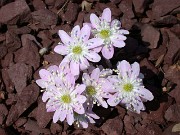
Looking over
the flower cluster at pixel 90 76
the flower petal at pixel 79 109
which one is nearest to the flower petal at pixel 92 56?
the flower cluster at pixel 90 76

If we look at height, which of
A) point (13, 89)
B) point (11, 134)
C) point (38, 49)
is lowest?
point (11, 134)

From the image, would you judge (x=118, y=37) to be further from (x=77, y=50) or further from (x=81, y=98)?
(x=81, y=98)

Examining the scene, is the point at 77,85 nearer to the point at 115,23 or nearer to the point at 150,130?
the point at 115,23

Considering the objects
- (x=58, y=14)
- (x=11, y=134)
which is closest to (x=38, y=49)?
(x=58, y=14)

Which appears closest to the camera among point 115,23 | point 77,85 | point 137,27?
point 77,85

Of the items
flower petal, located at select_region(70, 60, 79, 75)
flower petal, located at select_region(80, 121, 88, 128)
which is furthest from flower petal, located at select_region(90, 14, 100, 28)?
flower petal, located at select_region(80, 121, 88, 128)

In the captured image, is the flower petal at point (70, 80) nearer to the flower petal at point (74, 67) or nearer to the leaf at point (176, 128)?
the flower petal at point (74, 67)

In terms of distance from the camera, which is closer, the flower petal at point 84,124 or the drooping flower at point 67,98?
the drooping flower at point 67,98
